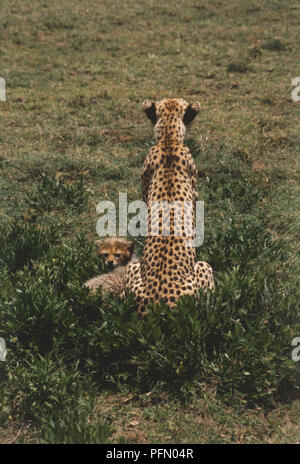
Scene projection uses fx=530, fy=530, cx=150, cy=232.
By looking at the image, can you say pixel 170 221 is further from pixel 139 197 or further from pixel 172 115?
pixel 139 197

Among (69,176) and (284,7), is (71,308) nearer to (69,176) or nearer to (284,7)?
(69,176)

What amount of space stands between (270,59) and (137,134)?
476 cm

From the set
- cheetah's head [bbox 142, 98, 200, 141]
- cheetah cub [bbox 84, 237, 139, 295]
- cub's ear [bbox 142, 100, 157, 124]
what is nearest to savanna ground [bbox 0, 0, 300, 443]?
cheetah cub [bbox 84, 237, 139, 295]

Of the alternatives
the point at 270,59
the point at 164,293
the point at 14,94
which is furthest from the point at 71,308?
the point at 270,59

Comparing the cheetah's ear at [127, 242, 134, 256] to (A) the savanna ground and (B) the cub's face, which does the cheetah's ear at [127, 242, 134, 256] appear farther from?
(A) the savanna ground

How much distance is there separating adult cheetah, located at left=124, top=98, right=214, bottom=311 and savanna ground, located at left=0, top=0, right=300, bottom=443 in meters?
0.22

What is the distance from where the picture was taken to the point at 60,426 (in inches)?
162

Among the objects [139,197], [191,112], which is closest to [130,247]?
[139,197]

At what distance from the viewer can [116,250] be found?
20.3 ft

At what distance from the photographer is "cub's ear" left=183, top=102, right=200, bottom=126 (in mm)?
5996

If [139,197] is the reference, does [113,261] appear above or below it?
below

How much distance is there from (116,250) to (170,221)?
1.20m

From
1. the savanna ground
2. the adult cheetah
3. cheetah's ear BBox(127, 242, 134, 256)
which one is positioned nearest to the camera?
the savanna ground

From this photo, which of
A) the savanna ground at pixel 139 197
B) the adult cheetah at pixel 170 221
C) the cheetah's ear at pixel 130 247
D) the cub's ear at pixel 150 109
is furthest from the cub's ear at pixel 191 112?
the cheetah's ear at pixel 130 247
